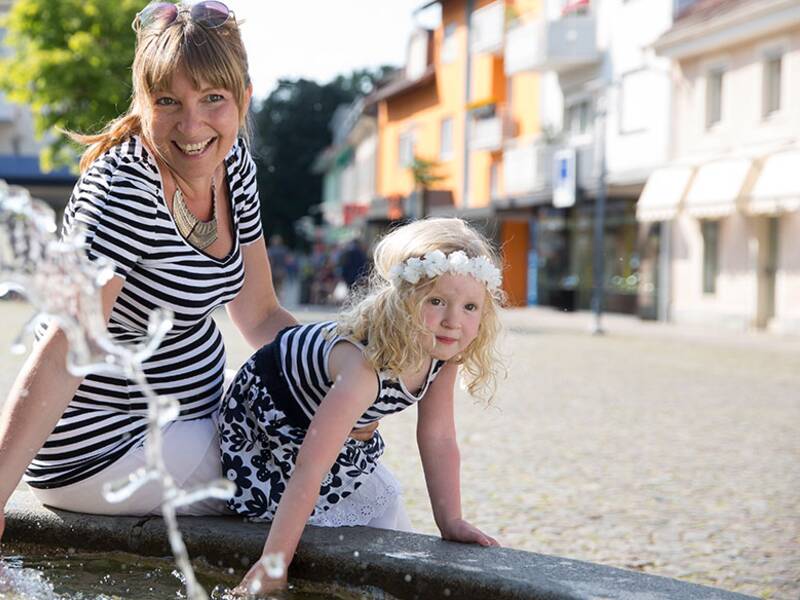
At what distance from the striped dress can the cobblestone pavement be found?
1.44ft

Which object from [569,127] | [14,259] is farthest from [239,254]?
[569,127]

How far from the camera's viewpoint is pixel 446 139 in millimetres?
43656

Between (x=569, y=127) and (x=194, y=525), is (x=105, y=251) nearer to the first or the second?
(x=194, y=525)

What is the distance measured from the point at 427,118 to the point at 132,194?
42.8 m

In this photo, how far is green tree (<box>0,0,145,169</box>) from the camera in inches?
1305

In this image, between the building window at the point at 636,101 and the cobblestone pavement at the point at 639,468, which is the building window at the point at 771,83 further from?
the cobblestone pavement at the point at 639,468

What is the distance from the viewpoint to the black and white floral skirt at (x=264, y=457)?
312 cm

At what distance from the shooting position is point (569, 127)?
33.3 meters

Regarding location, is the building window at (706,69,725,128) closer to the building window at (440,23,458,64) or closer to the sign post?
the sign post

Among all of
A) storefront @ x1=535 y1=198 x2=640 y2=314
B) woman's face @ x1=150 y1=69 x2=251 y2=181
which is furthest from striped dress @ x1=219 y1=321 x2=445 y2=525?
storefront @ x1=535 y1=198 x2=640 y2=314

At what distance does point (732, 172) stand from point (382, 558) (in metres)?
22.5

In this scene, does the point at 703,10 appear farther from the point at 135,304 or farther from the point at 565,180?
the point at 135,304

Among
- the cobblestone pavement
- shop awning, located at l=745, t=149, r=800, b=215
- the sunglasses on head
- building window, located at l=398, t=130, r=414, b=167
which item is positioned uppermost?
building window, located at l=398, t=130, r=414, b=167

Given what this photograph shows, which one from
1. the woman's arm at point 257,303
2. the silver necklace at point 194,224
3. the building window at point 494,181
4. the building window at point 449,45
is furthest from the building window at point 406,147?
the silver necklace at point 194,224
